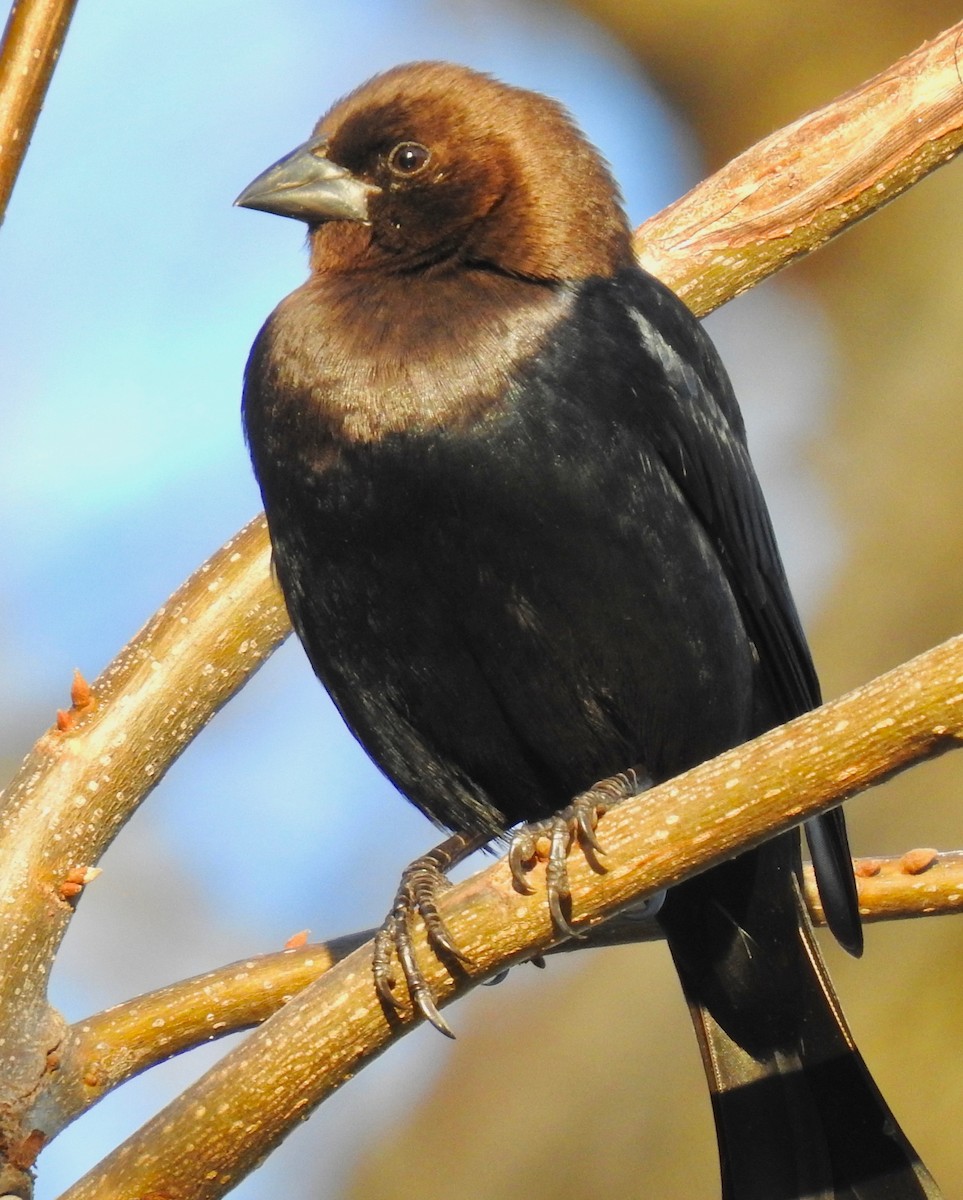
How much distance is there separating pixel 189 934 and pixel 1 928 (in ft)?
13.0

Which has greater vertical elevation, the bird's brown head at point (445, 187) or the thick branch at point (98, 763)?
the bird's brown head at point (445, 187)

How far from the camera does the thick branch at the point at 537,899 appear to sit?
7.39ft

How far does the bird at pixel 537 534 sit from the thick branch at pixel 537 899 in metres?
0.59

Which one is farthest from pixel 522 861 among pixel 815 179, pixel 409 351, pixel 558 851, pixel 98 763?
pixel 815 179

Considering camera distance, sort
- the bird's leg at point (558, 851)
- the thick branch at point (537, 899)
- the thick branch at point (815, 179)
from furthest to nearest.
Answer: the thick branch at point (815, 179)
the bird's leg at point (558, 851)
the thick branch at point (537, 899)

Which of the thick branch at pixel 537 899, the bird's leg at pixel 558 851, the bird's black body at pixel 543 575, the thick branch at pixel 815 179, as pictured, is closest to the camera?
the thick branch at pixel 537 899

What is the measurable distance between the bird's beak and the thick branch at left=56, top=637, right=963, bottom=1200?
1.71m

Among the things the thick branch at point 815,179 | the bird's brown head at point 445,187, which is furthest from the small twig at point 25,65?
the thick branch at point 815,179

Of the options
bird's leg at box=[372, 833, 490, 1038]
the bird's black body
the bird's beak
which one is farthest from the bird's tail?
the bird's beak

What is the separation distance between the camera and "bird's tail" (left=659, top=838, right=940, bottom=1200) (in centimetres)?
348

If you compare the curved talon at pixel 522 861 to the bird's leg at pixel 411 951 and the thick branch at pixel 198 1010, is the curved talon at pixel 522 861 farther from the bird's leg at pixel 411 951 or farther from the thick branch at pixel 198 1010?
the thick branch at pixel 198 1010

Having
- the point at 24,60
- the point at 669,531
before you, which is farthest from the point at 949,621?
the point at 24,60

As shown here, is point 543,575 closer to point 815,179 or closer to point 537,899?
point 537,899

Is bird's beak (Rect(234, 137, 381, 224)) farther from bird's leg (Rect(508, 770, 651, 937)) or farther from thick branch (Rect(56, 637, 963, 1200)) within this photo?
thick branch (Rect(56, 637, 963, 1200))
